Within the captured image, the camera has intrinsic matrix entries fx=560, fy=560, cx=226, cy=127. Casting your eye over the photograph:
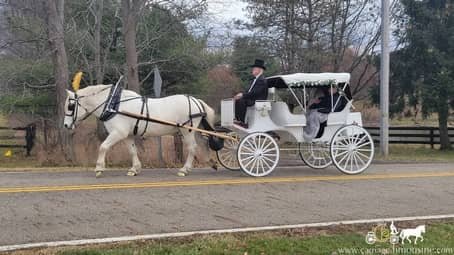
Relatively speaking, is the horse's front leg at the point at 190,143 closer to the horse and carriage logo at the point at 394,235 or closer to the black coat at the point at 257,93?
the black coat at the point at 257,93

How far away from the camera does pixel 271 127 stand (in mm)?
12094

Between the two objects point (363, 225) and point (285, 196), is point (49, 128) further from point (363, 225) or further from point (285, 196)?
point (363, 225)

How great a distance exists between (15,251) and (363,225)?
421 cm

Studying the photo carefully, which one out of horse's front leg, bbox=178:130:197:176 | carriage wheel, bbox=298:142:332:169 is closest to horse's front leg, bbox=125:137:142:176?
horse's front leg, bbox=178:130:197:176

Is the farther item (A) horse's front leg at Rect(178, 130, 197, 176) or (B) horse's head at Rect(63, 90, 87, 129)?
(A) horse's front leg at Rect(178, 130, 197, 176)

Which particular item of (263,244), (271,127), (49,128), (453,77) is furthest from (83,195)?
(453,77)

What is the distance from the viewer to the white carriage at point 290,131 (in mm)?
11695

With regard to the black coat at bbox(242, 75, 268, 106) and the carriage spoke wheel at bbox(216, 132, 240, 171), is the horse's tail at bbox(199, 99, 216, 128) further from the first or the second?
the black coat at bbox(242, 75, 268, 106)

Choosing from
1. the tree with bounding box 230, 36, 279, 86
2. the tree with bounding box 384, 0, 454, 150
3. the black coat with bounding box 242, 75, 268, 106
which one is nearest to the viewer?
the black coat with bounding box 242, 75, 268, 106

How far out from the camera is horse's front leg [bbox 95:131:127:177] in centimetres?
1106

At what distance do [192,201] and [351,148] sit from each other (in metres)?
4.87

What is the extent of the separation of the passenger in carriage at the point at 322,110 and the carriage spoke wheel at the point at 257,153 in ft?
3.45

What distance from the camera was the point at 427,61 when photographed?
2667 cm

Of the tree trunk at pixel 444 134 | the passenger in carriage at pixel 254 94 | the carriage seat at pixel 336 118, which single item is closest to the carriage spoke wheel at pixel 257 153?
the passenger in carriage at pixel 254 94
